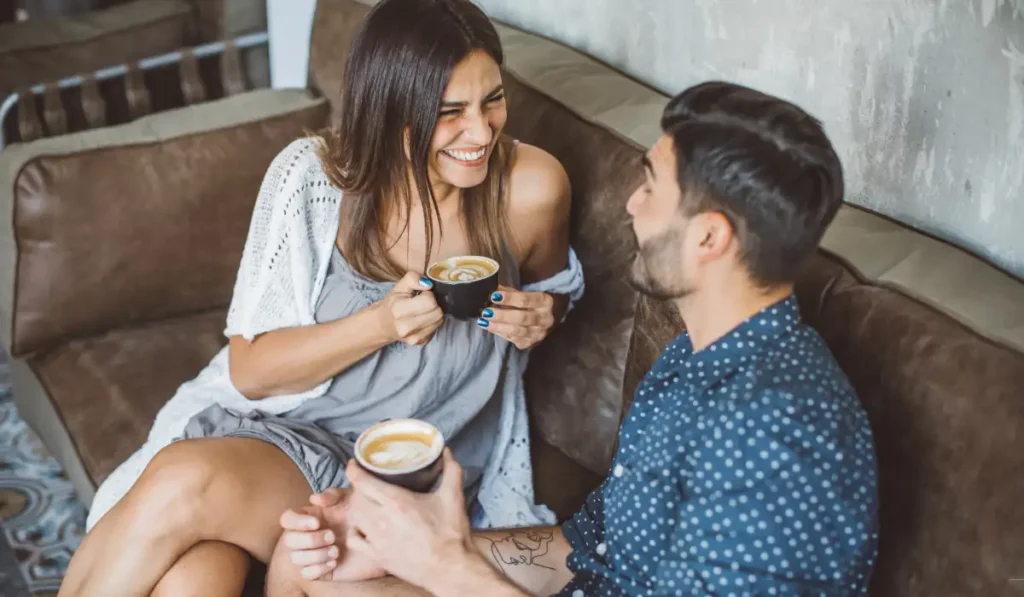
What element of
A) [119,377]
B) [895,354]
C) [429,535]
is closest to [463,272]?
[429,535]

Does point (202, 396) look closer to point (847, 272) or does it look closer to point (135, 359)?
point (135, 359)

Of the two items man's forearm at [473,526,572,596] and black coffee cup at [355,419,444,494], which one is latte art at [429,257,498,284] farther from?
man's forearm at [473,526,572,596]

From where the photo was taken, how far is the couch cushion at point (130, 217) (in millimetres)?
2023

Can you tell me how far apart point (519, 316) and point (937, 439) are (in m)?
0.66

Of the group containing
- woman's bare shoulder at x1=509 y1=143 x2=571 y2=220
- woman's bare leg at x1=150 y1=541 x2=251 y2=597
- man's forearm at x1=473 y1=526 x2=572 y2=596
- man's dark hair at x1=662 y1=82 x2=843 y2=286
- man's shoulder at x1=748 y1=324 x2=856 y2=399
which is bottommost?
woman's bare leg at x1=150 y1=541 x2=251 y2=597

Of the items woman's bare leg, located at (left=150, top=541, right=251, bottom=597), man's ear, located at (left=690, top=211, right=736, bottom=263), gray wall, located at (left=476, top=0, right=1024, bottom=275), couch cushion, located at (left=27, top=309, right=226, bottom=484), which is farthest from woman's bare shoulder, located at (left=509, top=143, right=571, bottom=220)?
couch cushion, located at (left=27, top=309, right=226, bottom=484)

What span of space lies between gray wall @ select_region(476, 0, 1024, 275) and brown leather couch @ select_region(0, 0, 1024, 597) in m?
0.07

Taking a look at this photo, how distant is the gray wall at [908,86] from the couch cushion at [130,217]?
1034 millimetres

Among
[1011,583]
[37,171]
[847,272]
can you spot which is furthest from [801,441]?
[37,171]

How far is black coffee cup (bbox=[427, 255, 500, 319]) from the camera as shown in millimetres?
1366

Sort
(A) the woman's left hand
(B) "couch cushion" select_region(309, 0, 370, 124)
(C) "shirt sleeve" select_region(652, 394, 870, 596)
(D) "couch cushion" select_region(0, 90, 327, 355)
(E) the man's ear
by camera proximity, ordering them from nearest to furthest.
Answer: (C) "shirt sleeve" select_region(652, 394, 870, 596) < (E) the man's ear < (A) the woman's left hand < (D) "couch cushion" select_region(0, 90, 327, 355) < (B) "couch cushion" select_region(309, 0, 370, 124)

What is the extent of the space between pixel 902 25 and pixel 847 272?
376mm

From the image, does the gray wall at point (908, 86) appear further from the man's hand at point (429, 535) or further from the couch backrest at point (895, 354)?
the man's hand at point (429, 535)

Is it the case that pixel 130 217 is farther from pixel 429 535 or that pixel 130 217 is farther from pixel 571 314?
pixel 429 535
